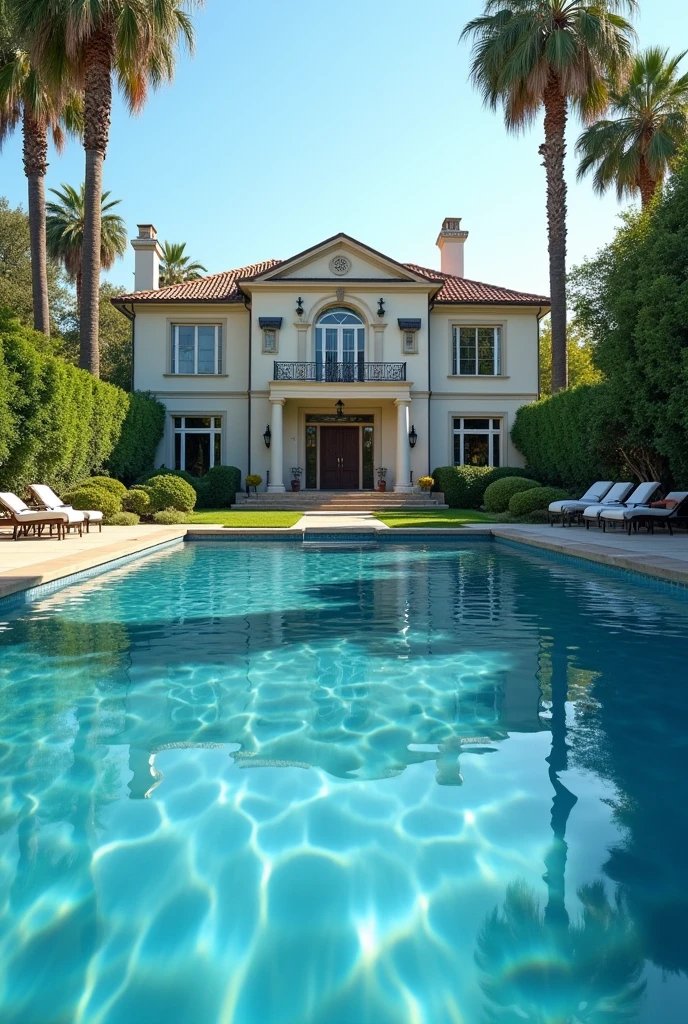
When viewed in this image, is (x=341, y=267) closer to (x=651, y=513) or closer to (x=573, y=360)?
(x=651, y=513)

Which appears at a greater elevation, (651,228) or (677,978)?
(651,228)

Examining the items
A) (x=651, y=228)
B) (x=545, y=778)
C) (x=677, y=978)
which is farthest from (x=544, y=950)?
(x=651, y=228)

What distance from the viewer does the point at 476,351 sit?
1114 inches

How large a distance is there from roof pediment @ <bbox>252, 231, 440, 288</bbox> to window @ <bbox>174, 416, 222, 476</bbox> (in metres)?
5.64

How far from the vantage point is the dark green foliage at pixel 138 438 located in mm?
22047

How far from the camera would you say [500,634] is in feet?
21.6

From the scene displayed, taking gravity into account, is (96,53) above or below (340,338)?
above

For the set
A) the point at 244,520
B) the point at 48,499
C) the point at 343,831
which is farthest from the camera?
the point at 244,520

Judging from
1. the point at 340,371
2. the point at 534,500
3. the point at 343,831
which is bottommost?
the point at 343,831

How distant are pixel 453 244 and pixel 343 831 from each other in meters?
31.5

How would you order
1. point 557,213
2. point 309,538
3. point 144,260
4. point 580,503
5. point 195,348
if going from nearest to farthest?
point 309,538
point 580,503
point 557,213
point 195,348
point 144,260

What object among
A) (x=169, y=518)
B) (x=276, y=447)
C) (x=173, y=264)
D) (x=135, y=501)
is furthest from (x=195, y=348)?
(x=173, y=264)

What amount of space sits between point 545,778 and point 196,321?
2654 cm

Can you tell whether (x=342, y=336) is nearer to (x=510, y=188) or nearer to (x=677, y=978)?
(x=510, y=188)
